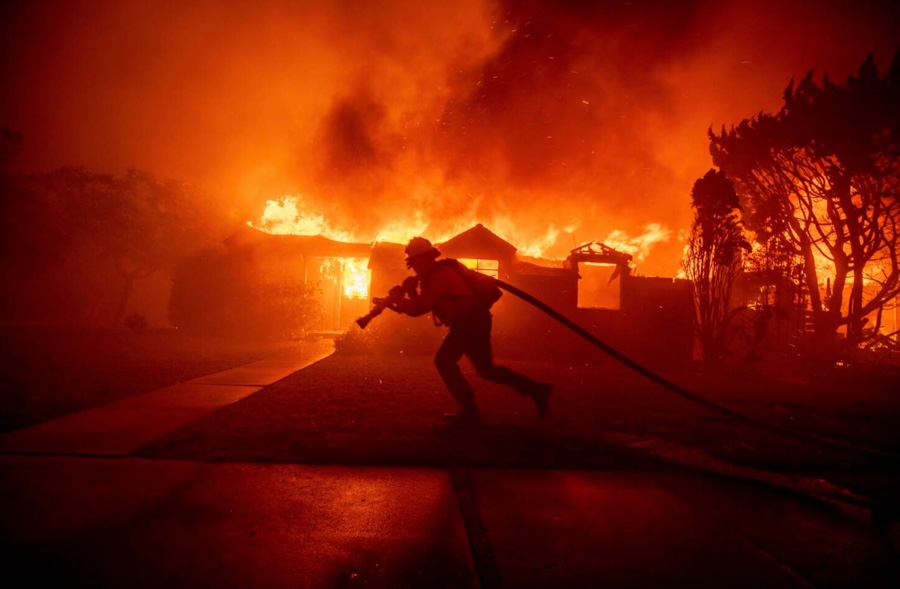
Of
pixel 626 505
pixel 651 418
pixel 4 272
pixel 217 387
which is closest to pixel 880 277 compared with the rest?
pixel 651 418

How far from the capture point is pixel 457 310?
4414 millimetres

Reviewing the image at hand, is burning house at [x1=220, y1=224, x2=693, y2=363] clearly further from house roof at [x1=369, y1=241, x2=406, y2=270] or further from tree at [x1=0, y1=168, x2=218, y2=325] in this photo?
tree at [x1=0, y1=168, x2=218, y2=325]

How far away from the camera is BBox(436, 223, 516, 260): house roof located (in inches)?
700

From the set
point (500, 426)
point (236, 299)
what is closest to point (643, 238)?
point (236, 299)

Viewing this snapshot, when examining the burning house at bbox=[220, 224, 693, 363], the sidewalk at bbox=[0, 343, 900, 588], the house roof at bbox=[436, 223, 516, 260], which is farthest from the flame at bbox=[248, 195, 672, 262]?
the sidewalk at bbox=[0, 343, 900, 588]

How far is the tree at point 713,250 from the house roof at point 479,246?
7535mm

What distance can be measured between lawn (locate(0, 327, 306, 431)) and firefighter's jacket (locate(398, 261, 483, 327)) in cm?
378

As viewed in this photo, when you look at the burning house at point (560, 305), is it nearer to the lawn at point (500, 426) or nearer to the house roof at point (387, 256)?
the house roof at point (387, 256)

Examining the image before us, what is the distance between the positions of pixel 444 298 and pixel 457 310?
17 cm

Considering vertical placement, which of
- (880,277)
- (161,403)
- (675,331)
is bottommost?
Answer: (161,403)

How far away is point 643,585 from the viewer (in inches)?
76.0

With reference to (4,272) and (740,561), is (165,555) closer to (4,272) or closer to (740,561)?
(740,561)

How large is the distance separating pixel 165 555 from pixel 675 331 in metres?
14.4

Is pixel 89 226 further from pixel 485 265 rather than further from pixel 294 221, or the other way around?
pixel 485 265
